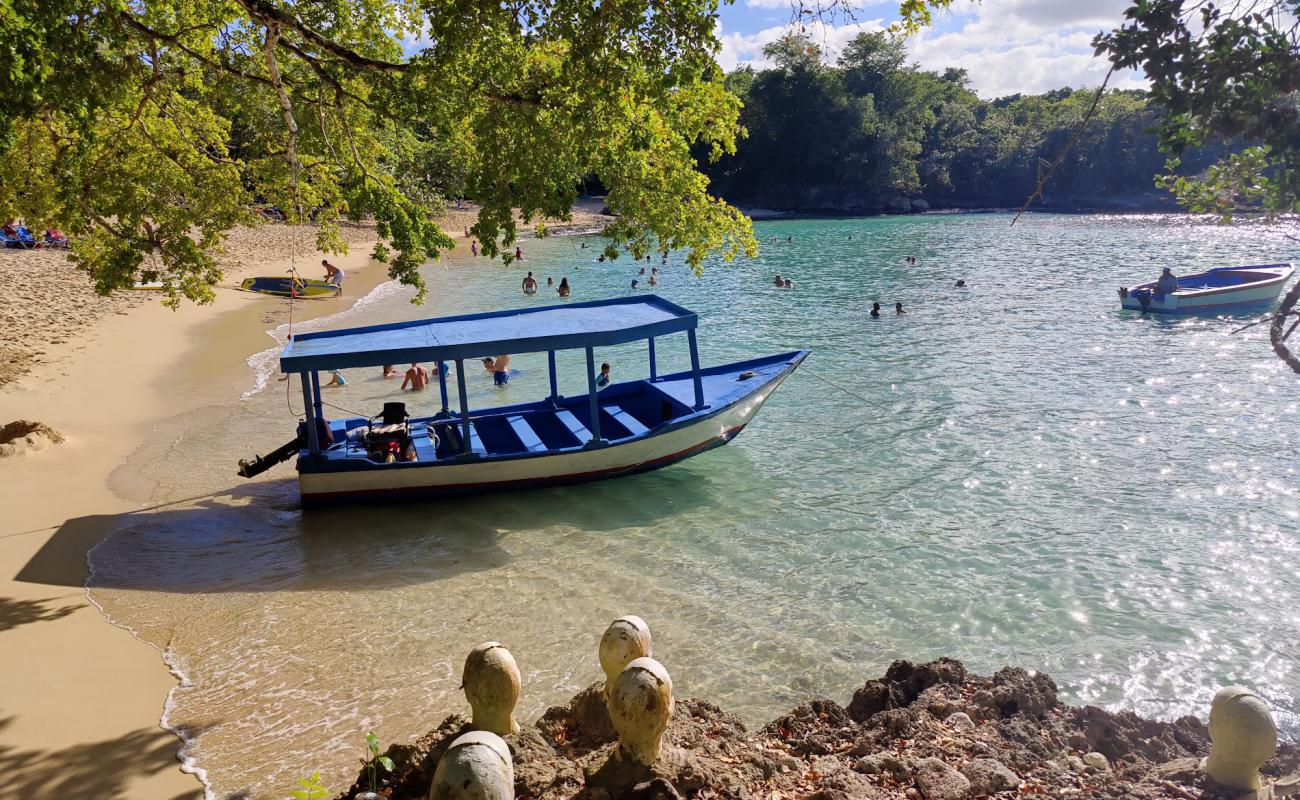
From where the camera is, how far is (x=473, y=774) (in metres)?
3.60

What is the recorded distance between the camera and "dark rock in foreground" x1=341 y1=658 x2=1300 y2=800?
482 cm

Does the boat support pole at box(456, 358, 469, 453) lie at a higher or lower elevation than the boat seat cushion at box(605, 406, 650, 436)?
higher

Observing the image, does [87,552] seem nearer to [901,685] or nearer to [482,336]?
[482,336]

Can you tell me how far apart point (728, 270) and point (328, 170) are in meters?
34.7

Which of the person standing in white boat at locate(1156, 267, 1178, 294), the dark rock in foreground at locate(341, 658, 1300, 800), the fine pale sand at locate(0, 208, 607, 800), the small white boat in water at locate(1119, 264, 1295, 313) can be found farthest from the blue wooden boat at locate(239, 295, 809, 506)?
the person standing in white boat at locate(1156, 267, 1178, 294)

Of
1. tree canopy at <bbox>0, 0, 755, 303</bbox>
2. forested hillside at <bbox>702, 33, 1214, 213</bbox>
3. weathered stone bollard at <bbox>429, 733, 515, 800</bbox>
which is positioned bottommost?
weathered stone bollard at <bbox>429, 733, 515, 800</bbox>

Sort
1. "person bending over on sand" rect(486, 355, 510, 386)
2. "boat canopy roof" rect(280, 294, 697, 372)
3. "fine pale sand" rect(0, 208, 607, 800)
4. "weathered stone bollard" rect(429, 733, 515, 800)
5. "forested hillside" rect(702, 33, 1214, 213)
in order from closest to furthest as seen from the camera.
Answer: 1. "weathered stone bollard" rect(429, 733, 515, 800)
2. "fine pale sand" rect(0, 208, 607, 800)
3. "boat canopy roof" rect(280, 294, 697, 372)
4. "person bending over on sand" rect(486, 355, 510, 386)
5. "forested hillside" rect(702, 33, 1214, 213)

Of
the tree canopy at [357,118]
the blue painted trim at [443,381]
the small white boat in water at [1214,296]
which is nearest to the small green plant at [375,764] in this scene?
the tree canopy at [357,118]

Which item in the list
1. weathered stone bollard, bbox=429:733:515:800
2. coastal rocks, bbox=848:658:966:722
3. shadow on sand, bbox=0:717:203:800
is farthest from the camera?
coastal rocks, bbox=848:658:966:722

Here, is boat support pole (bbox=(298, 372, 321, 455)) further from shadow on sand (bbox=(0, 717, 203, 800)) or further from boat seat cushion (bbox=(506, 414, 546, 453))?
shadow on sand (bbox=(0, 717, 203, 800))

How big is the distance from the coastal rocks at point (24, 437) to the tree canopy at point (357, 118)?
→ 156 inches

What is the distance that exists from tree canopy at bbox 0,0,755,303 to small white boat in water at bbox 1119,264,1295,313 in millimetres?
21130

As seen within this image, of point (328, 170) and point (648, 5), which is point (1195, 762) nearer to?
point (648, 5)

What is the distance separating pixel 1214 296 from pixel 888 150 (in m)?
65.9
